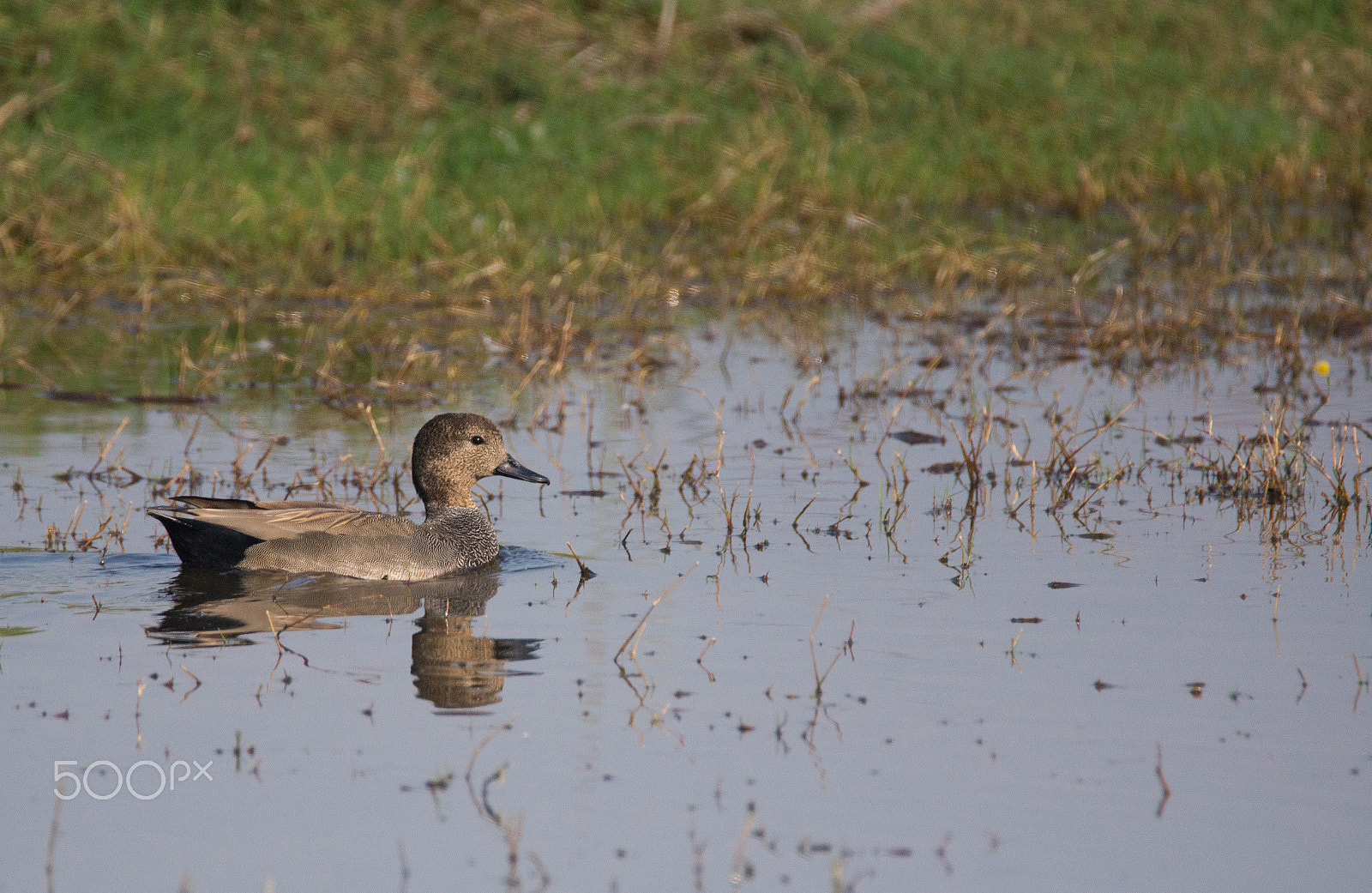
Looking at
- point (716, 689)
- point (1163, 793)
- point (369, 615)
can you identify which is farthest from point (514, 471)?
point (1163, 793)

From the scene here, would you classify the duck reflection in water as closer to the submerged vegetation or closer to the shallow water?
the shallow water

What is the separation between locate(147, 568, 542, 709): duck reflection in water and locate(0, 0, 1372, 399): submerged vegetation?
320 centimetres

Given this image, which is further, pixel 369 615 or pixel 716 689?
pixel 369 615

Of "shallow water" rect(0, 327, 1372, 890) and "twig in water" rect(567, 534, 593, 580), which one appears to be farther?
"twig in water" rect(567, 534, 593, 580)

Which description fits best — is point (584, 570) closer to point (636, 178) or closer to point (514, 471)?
point (514, 471)

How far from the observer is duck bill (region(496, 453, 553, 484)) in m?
8.36

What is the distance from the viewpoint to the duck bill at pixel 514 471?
8359 millimetres

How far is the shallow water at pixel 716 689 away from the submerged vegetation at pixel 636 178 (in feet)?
9.71

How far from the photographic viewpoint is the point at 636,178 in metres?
16.2

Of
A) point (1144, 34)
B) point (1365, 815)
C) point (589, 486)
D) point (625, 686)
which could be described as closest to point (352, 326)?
point (589, 486)

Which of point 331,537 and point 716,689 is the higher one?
point 331,537

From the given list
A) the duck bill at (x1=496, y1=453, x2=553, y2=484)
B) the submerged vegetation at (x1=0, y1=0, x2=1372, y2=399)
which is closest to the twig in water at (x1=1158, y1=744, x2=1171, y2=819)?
the duck bill at (x1=496, y1=453, x2=553, y2=484)

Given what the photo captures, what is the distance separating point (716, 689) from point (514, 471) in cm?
280

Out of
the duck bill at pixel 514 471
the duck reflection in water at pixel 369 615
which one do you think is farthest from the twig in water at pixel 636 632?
the duck bill at pixel 514 471
